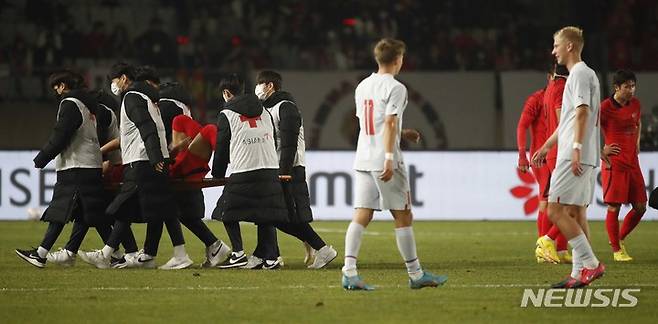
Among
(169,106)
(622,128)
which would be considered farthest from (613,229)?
(169,106)

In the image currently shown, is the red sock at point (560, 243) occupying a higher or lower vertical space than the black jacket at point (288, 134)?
lower

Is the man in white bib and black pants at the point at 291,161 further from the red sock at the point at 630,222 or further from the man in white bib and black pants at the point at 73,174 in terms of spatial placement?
the red sock at the point at 630,222

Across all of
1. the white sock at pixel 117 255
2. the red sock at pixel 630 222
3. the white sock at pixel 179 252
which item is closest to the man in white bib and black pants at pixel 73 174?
the white sock at pixel 117 255

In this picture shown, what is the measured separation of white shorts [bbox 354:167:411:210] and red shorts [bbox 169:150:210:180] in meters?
3.24

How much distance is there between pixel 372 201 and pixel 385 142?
528 mm

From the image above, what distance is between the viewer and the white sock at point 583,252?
10.4 meters

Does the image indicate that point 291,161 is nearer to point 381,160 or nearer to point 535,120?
point 535,120

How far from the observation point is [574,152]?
10125 mm

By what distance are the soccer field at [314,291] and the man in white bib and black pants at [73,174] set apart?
0.33 meters


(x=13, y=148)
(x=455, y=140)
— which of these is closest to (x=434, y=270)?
(x=13, y=148)

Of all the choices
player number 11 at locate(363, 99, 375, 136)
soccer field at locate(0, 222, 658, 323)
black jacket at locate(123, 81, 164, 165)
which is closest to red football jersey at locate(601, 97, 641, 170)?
soccer field at locate(0, 222, 658, 323)

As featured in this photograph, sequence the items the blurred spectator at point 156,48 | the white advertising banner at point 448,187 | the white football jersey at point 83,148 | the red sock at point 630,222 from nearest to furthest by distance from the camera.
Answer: the white football jersey at point 83,148 < the red sock at point 630,222 < the white advertising banner at point 448,187 < the blurred spectator at point 156,48

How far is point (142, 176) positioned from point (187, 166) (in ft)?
1.86

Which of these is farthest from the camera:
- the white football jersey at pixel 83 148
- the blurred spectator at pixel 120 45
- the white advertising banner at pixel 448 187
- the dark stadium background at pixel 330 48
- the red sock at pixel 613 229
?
the blurred spectator at pixel 120 45
